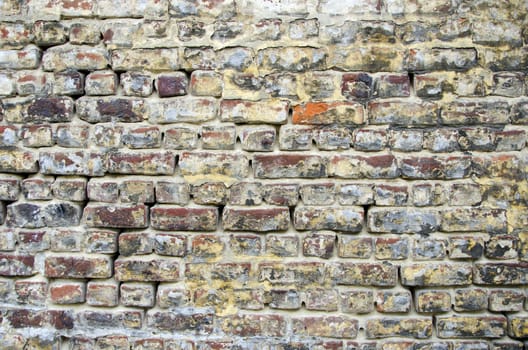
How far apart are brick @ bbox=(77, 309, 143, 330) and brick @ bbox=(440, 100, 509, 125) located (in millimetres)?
1386

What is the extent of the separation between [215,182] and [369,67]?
73 centimetres

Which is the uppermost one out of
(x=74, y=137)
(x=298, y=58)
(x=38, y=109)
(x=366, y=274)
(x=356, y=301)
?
(x=298, y=58)

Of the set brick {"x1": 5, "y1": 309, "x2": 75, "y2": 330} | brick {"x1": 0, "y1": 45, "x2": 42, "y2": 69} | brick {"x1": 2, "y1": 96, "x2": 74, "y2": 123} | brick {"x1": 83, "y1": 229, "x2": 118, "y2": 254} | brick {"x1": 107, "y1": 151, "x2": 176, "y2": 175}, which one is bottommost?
brick {"x1": 5, "y1": 309, "x2": 75, "y2": 330}

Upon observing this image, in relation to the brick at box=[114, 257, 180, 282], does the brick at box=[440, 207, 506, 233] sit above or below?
above

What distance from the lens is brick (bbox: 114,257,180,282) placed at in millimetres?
1781

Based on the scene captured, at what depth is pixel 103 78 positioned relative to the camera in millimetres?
1822

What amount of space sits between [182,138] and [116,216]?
1.28 feet

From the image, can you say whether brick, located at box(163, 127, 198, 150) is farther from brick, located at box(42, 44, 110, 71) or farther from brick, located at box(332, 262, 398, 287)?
brick, located at box(332, 262, 398, 287)

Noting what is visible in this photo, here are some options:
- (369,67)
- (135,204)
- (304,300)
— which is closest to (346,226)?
(304,300)

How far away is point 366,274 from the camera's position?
5.77 ft

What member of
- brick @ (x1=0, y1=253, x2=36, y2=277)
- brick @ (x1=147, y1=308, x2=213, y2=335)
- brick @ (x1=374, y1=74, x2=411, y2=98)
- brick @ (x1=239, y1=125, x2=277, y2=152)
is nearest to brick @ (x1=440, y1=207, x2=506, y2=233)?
brick @ (x1=374, y1=74, x2=411, y2=98)

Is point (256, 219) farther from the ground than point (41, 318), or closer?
farther from the ground

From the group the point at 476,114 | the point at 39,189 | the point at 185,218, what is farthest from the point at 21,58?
Result: the point at 476,114

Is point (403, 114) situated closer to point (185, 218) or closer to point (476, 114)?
point (476, 114)
